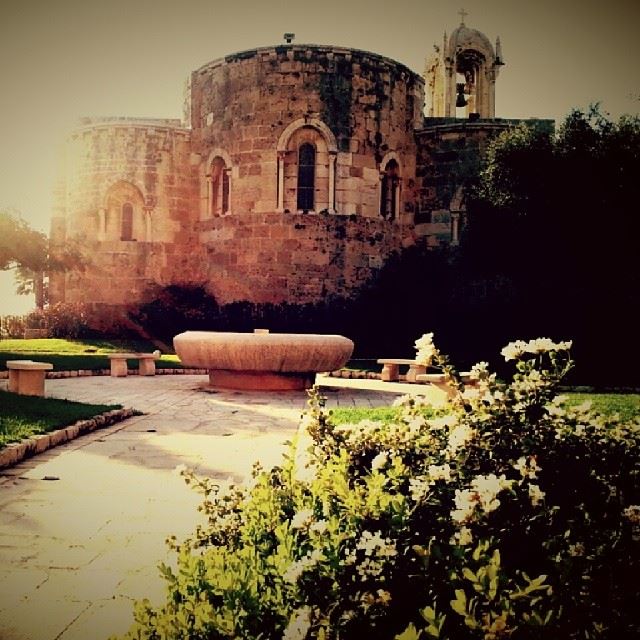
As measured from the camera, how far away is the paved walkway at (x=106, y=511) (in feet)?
8.73

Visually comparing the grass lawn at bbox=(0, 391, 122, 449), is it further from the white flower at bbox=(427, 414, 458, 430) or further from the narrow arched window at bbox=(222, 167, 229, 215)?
the narrow arched window at bbox=(222, 167, 229, 215)

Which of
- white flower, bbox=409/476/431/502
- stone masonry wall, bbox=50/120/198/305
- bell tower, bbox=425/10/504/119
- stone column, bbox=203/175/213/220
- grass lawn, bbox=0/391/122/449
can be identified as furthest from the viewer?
bell tower, bbox=425/10/504/119

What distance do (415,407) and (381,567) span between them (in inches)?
34.2

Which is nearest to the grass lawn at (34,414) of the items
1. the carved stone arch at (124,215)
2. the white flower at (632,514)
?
the white flower at (632,514)

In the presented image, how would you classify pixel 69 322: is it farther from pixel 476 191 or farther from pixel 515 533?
pixel 515 533

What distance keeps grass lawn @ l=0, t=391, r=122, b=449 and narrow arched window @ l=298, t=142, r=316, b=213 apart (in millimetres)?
13053

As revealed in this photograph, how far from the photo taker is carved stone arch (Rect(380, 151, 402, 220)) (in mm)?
21109

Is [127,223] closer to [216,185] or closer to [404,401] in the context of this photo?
[216,185]

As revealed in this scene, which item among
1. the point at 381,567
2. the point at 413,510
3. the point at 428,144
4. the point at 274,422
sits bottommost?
the point at 274,422

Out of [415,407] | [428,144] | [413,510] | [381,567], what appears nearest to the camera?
[381,567]

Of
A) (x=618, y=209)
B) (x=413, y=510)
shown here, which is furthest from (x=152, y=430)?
(x=618, y=209)

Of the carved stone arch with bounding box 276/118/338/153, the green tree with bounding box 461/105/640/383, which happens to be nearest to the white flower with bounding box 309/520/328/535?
the green tree with bounding box 461/105/640/383

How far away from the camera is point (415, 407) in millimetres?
A: 2883

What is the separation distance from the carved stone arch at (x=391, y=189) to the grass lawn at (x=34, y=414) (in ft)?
48.7
